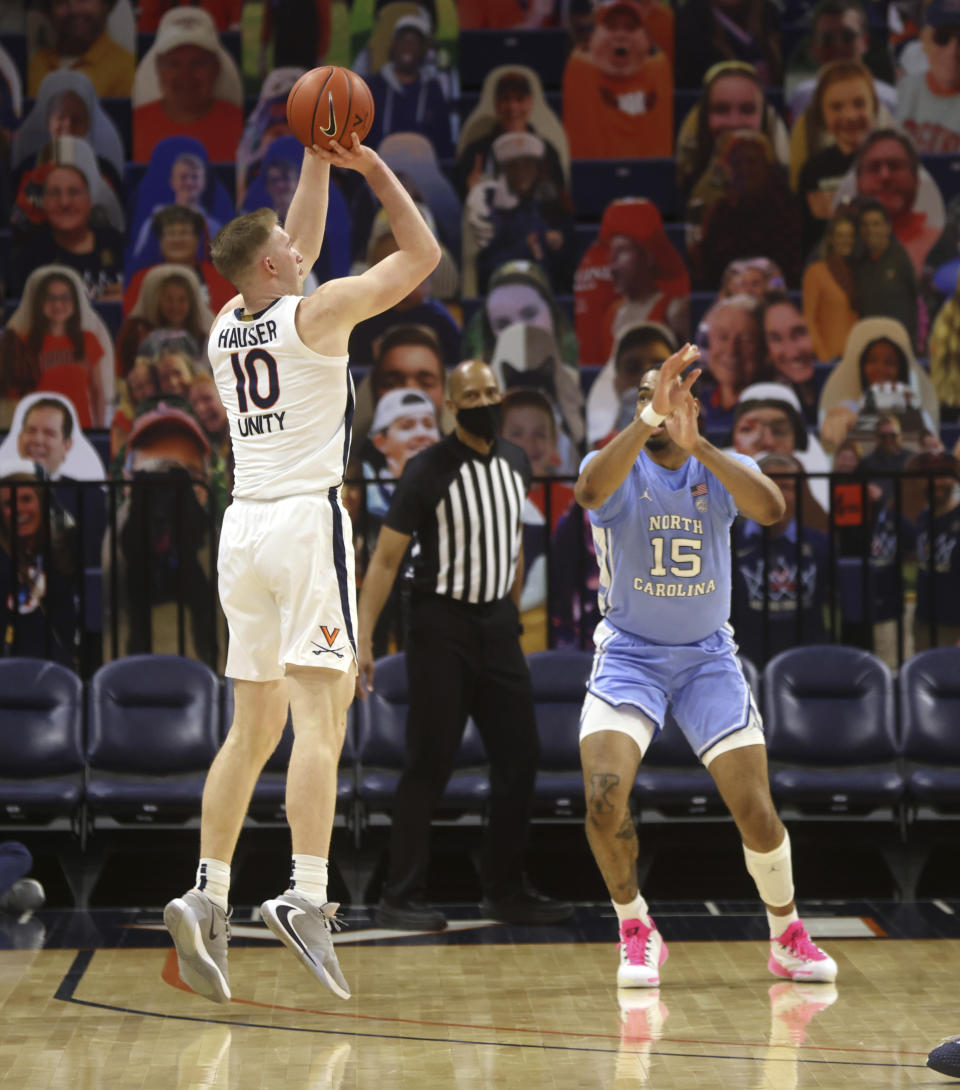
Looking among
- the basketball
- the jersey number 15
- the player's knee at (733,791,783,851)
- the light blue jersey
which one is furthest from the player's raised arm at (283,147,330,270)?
the player's knee at (733,791,783,851)

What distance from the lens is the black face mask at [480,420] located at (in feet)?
17.7

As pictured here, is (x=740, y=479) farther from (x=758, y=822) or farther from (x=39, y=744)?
(x=39, y=744)

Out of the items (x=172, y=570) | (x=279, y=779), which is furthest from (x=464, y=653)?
(x=172, y=570)

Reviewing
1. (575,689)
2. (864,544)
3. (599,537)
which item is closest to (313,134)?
(599,537)

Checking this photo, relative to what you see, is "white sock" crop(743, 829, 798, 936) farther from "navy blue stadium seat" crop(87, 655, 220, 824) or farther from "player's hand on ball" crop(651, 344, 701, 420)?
"navy blue stadium seat" crop(87, 655, 220, 824)

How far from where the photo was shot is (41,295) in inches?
332

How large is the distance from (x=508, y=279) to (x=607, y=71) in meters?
1.39

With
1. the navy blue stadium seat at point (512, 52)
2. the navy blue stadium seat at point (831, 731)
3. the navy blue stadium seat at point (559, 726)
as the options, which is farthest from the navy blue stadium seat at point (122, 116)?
the navy blue stadium seat at point (831, 731)

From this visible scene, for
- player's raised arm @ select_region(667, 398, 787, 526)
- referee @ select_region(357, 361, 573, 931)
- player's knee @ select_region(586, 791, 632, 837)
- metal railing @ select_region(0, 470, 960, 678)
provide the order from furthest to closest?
metal railing @ select_region(0, 470, 960, 678) < referee @ select_region(357, 361, 573, 931) < player's knee @ select_region(586, 791, 632, 837) < player's raised arm @ select_region(667, 398, 787, 526)

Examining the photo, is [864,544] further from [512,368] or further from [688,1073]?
[688,1073]

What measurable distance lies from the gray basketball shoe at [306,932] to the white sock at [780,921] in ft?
4.59

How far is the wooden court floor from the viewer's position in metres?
3.49

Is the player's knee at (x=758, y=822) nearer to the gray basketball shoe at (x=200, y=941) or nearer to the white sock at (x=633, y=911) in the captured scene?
the white sock at (x=633, y=911)

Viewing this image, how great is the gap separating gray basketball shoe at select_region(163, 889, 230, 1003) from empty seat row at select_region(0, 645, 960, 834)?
6.92ft
